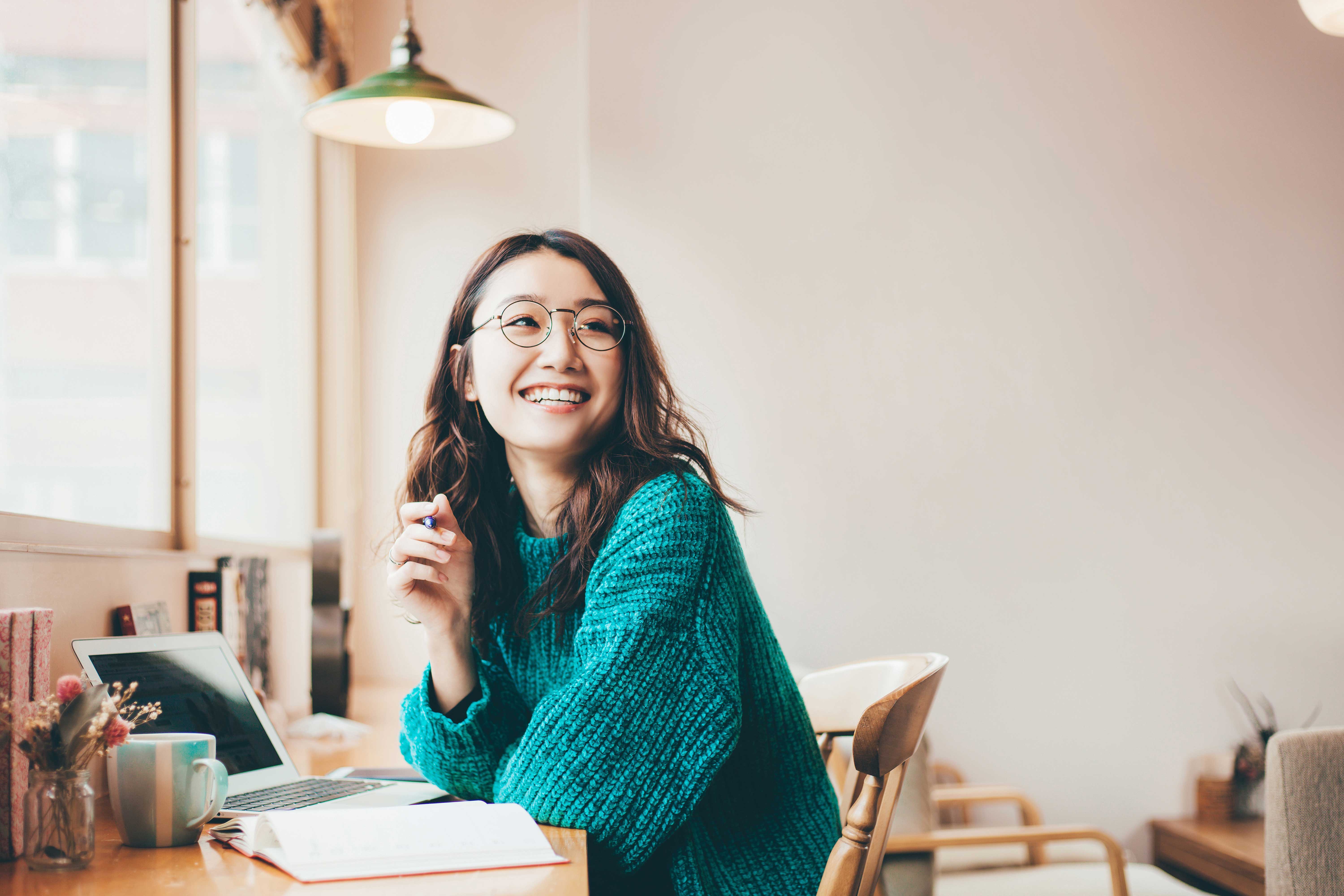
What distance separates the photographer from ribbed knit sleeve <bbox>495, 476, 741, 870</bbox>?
93 centimetres

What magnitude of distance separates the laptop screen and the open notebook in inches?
14.0

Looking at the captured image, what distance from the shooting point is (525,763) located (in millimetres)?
961

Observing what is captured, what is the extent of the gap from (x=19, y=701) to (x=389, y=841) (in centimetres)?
36

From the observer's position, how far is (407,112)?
2059mm

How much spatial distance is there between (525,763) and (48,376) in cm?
98

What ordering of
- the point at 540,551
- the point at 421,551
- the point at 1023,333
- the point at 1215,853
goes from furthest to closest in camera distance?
the point at 1023,333 → the point at 1215,853 → the point at 540,551 → the point at 421,551

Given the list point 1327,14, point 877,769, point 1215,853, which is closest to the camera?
point 877,769

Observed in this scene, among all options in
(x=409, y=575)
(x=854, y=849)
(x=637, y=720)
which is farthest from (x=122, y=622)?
(x=854, y=849)

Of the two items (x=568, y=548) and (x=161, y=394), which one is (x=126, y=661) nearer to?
(x=568, y=548)

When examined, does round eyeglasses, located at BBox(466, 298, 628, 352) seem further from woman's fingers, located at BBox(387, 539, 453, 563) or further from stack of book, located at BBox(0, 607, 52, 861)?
stack of book, located at BBox(0, 607, 52, 861)

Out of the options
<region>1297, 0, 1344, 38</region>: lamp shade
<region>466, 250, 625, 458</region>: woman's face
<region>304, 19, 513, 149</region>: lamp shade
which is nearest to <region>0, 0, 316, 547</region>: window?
<region>304, 19, 513, 149</region>: lamp shade

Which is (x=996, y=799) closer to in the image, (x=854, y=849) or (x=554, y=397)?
(x=854, y=849)

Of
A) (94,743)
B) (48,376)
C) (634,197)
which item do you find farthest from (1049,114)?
(94,743)

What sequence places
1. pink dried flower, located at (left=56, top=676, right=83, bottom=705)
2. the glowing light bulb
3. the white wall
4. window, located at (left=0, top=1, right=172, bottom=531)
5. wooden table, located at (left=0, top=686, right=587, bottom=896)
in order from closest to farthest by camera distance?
1. wooden table, located at (left=0, top=686, right=587, bottom=896)
2. pink dried flower, located at (left=56, top=676, right=83, bottom=705)
3. window, located at (left=0, top=1, right=172, bottom=531)
4. the glowing light bulb
5. the white wall
